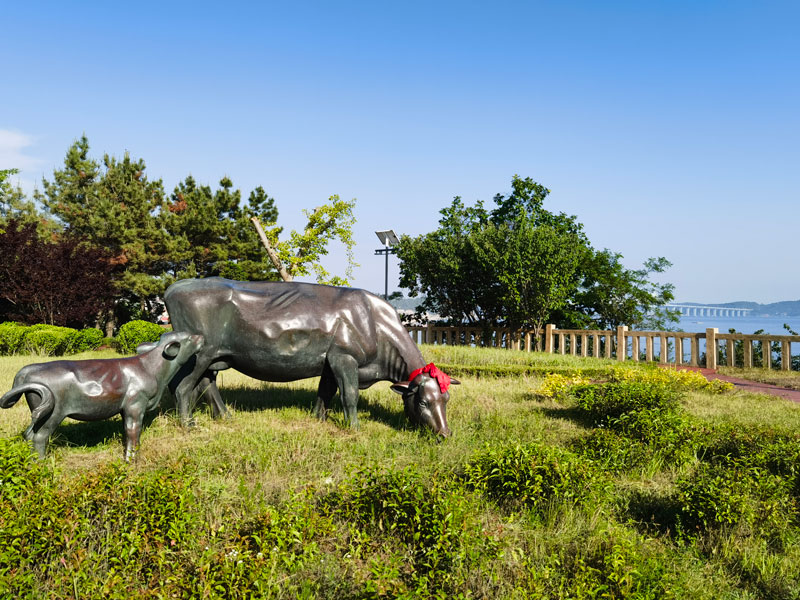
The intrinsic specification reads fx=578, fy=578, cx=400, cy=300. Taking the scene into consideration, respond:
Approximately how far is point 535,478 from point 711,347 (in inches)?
518

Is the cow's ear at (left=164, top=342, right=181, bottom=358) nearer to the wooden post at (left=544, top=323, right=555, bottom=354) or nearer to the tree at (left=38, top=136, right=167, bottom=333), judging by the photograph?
the wooden post at (left=544, top=323, right=555, bottom=354)

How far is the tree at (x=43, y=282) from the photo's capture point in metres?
18.1

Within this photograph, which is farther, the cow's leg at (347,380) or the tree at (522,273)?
the tree at (522,273)

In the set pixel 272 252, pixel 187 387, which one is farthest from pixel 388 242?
pixel 187 387

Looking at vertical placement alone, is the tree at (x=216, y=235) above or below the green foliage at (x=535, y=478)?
above

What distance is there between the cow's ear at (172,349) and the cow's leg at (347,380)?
1.79 meters

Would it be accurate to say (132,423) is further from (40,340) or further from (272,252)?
(272,252)

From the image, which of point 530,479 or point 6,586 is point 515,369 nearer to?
point 530,479

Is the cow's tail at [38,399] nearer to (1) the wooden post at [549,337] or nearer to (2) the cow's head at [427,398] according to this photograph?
(2) the cow's head at [427,398]

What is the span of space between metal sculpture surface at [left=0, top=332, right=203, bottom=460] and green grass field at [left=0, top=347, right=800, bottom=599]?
0.38m

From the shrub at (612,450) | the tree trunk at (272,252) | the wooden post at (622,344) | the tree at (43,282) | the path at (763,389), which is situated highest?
the tree trunk at (272,252)

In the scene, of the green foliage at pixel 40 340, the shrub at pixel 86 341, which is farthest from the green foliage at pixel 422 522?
the shrub at pixel 86 341

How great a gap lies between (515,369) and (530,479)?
309 inches

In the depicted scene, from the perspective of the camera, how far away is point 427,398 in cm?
631
